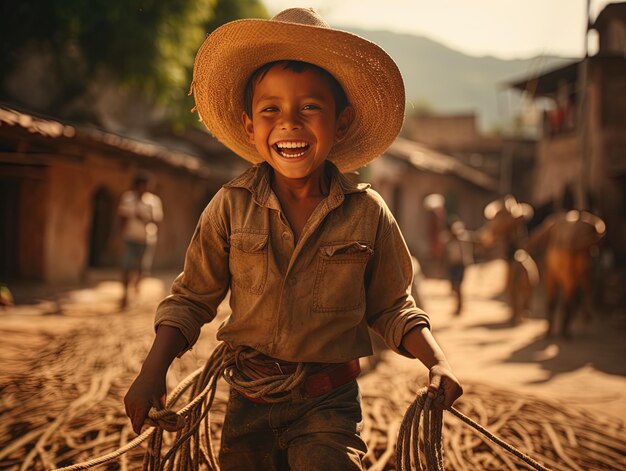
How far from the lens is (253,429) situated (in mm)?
1801

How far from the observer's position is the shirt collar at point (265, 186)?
184 centimetres

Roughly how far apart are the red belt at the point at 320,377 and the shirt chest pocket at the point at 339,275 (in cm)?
22

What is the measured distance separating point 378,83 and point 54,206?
29.2ft

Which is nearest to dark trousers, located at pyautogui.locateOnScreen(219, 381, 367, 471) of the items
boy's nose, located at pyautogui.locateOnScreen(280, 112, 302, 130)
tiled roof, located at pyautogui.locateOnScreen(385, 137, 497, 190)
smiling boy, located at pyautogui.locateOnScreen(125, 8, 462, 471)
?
smiling boy, located at pyautogui.locateOnScreen(125, 8, 462, 471)

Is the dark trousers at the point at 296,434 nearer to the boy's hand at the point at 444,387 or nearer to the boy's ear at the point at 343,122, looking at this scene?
the boy's hand at the point at 444,387

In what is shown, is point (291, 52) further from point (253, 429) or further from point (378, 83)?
point (253, 429)

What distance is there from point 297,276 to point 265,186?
340mm

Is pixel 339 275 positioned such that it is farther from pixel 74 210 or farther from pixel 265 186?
pixel 74 210

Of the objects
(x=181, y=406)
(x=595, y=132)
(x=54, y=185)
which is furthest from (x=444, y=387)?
(x=595, y=132)

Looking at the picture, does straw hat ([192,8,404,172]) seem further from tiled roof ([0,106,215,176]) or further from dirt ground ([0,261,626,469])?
tiled roof ([0,106,215,176])

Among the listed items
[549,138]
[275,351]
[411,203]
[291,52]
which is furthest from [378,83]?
[411,203]

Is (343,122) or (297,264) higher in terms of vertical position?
(343,122)

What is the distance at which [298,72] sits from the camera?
6.02ft

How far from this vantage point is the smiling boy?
1.73 meters
